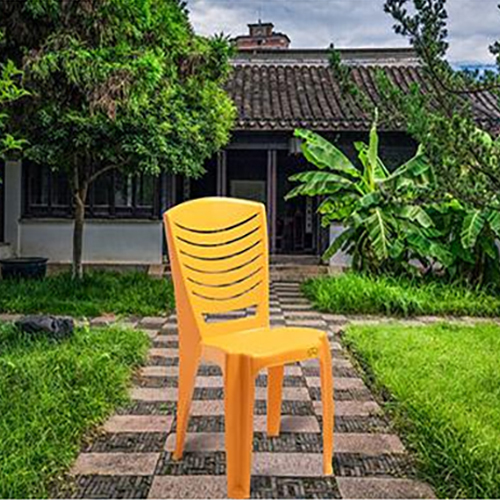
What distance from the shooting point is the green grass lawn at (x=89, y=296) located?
22.0 ft

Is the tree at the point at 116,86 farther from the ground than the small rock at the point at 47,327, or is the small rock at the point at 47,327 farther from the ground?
the tree at the point at 116,86

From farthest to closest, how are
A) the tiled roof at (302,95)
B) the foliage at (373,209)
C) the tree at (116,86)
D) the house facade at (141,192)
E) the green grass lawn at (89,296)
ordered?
the house facade at (141,192)
the tiled roof at (302,95)
the foliage at (373,209)
the green grass lawn at (89,296)
the tree at (116,86)

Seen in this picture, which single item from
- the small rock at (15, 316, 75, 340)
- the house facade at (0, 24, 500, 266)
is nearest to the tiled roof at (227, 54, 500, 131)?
the house facade at (0, 24, 500, 266)

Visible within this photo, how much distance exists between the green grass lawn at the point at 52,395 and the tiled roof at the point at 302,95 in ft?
20.1

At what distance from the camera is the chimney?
725 inches

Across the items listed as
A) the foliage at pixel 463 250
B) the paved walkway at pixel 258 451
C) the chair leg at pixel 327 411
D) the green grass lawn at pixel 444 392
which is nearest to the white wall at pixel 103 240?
the foliage at pixel 463 250

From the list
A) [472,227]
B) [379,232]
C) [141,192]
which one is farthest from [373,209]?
[141,192]

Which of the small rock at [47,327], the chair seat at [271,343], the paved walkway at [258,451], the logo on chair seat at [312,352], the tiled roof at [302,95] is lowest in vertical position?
the paved walkway at [258,451]

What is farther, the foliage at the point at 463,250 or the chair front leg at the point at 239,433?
the foliage at the point at 463,250

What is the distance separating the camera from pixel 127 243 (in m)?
11.2

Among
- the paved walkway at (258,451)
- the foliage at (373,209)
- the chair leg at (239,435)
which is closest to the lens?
the chair leg at (239,435)

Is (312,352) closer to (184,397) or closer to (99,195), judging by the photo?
(184,397)

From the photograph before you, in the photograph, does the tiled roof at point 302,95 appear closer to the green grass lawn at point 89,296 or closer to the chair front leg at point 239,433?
the green grass lawn at point 89,296

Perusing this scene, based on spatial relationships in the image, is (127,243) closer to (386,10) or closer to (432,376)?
(432,376)
